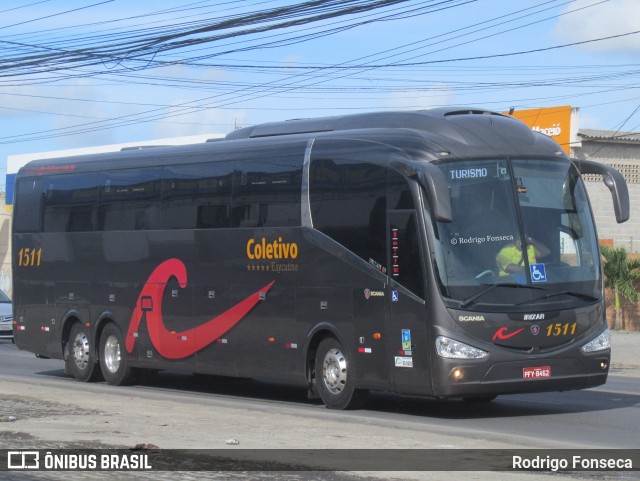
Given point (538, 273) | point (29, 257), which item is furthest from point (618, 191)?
point (29, 257)

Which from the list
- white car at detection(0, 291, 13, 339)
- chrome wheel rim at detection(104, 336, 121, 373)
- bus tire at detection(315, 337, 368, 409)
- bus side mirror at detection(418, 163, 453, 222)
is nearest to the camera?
bus side mirror at detection(418, 163, 453, 222)

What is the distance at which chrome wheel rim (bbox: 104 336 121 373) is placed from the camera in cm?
2094

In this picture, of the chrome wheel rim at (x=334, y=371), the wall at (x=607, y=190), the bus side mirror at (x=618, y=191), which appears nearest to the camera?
the bus side mirror at (x=618, y=191)

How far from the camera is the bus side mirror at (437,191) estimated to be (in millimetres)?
14102

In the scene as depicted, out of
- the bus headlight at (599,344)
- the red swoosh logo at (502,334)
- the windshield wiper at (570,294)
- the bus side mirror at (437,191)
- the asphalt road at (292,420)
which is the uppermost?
the bus side mirror at (437,191)

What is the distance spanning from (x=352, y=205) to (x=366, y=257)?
767mm

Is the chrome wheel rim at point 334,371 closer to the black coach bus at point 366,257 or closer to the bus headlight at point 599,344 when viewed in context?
the black coach bus at point 366,257

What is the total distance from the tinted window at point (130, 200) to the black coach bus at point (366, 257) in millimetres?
31

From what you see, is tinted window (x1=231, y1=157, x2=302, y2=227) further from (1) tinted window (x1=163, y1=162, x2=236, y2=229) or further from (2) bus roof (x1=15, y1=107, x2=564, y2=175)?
(2) bus roof (x1=15, y1=107, x2=564, y2=175)

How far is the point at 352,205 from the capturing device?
52.1 ft

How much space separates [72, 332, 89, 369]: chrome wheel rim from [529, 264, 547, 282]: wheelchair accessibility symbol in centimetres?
957

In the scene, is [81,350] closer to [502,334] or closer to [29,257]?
[29,257]

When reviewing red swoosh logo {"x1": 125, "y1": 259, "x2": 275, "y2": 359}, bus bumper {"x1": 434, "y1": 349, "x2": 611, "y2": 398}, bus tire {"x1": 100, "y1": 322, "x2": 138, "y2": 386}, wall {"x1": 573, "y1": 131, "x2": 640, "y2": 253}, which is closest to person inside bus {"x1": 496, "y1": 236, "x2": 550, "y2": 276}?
bus bumper {"x1": 434, "y1": 349, "x2": 611, "y2": 398}

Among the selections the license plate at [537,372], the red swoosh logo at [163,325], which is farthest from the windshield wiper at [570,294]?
the red swoosh logo at [163,325]
